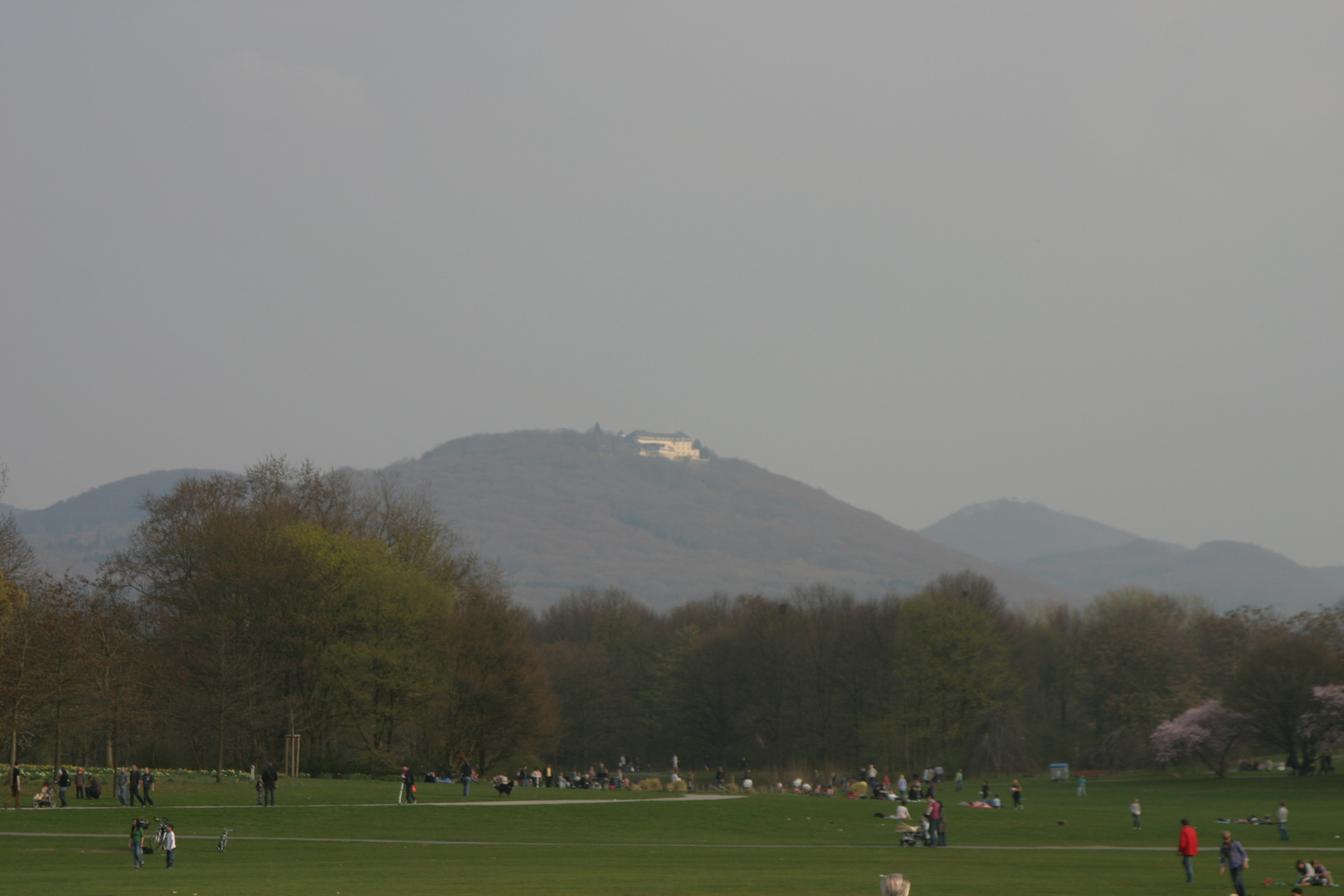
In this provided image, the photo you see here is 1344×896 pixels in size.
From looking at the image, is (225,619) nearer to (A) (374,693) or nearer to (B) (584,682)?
(A) (374,693)

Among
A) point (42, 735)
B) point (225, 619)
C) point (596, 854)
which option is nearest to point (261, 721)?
point (225, 619)

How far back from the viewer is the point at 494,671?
71938 millimetres

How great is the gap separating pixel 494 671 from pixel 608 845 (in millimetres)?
35114

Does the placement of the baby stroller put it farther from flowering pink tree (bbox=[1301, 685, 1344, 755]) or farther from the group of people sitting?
flowering pink tree (bbox=[1301, 685, 1344, 755])

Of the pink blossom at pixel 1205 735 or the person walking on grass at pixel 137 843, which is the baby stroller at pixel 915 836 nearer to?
the person walking on grass at pixel 137 843

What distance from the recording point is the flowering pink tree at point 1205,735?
7388 cm

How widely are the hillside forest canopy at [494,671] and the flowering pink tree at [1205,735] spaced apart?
0.18 m


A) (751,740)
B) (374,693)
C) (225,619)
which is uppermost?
(225,619)

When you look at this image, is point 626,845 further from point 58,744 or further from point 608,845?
point 58,744

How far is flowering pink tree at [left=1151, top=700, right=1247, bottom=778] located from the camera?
73.9 metres

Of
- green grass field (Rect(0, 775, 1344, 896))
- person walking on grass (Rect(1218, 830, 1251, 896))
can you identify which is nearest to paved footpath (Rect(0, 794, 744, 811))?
green grass field (Rect(0, 775, 1344, 896))

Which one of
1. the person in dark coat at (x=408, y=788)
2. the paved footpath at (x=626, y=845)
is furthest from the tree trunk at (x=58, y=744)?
the person in dark coat at (x=408, y=788)

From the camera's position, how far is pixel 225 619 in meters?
60.9

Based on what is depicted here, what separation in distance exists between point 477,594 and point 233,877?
47.1 m
